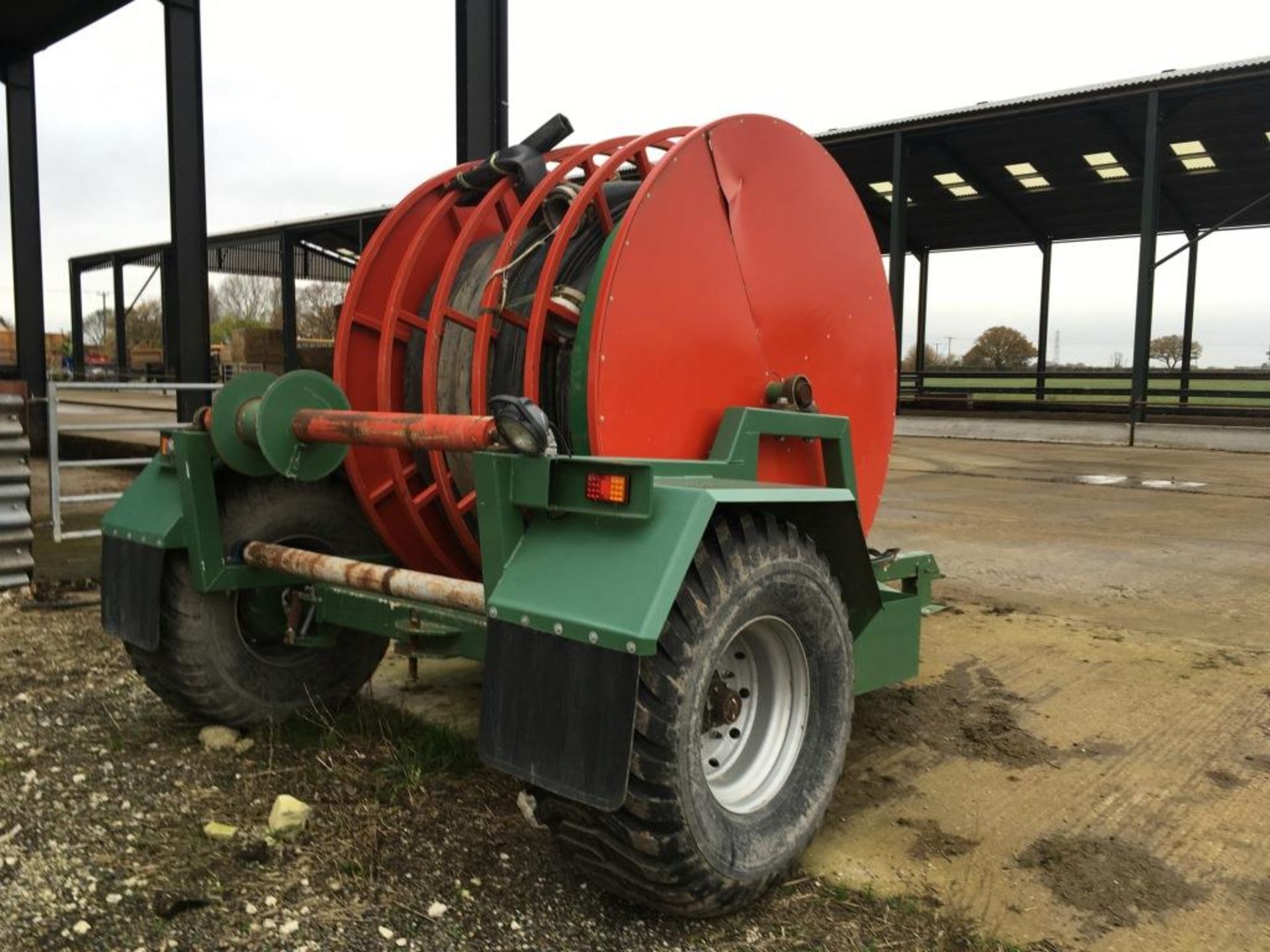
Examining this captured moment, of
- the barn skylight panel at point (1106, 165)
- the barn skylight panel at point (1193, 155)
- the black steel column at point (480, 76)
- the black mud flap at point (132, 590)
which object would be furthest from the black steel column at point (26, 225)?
the barn skylight panel at point (1193, 155)

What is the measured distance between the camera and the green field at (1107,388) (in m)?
22.8

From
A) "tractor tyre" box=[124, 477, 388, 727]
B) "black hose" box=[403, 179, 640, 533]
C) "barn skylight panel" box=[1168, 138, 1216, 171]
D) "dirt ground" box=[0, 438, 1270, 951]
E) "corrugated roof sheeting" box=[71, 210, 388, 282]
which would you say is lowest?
"dirt ground" box=[0, 438, 1270, 951]

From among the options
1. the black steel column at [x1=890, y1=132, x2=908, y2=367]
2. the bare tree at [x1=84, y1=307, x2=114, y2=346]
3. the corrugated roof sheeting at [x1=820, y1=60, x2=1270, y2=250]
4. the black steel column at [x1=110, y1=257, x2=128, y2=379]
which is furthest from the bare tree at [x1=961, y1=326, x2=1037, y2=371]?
the bare tree at [x1=84, y1=307, x2=114, y2=346]

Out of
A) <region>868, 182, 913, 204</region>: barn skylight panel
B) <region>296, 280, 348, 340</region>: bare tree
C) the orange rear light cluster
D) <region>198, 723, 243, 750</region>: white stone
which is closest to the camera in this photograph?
the orange rear light cluster

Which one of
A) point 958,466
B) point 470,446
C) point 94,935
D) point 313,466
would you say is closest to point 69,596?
point 313,466

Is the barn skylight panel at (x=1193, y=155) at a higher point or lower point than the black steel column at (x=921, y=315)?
higher

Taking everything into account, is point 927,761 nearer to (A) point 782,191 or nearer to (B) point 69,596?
(A) point 782,191

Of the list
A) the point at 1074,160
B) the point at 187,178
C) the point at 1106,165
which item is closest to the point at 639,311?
the point at 187,178

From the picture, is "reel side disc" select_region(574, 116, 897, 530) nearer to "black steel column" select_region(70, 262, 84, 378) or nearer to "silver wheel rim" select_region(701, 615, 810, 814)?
"silver wheel rim" select_region(701, 615, 810, 814)

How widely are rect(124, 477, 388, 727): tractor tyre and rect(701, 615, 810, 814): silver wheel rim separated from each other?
5.44 feet

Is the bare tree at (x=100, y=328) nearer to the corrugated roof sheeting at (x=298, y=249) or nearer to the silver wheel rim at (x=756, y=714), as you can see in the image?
the corrugated roof sheeting at (x=298, y=249)

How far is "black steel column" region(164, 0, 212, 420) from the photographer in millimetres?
7652

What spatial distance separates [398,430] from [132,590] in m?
1.36

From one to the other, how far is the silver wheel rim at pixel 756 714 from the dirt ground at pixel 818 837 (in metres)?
0.29
